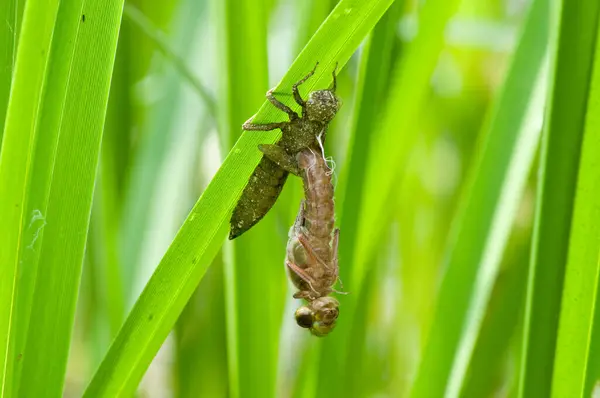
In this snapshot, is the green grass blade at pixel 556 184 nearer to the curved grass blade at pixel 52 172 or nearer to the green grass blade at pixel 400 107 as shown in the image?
the green grass blade at pixel 400 107

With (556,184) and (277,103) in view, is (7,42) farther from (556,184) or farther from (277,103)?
(556,184)

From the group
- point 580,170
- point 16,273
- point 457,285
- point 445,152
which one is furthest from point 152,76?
point 580,170

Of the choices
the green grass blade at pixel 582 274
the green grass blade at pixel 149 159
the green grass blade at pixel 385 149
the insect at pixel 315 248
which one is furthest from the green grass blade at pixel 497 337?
the green grass blade at pixel 149 159

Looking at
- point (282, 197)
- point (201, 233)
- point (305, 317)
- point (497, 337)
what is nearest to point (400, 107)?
point (282, 197)

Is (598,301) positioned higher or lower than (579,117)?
lower

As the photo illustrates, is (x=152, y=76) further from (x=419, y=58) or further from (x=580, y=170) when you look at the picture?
(x=580, y=170)

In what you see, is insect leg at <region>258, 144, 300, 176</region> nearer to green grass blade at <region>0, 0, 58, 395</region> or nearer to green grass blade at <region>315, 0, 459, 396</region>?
green grass blade at <region>315, 0, 459, 396</region>
